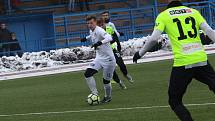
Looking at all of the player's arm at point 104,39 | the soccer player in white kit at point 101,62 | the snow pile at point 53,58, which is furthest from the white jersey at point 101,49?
the snow pile at point 53,58

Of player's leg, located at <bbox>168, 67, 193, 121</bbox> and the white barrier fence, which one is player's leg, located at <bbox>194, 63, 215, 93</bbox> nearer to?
player's leg, located at <bbox>168, 67, 193, 121</bbox>

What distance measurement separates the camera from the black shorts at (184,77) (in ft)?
26.8

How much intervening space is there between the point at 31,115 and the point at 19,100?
3.76 metres

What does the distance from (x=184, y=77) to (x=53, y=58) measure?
21.9 m

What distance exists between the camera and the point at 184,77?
322 inches

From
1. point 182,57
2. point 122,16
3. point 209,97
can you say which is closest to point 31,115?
point 209,97

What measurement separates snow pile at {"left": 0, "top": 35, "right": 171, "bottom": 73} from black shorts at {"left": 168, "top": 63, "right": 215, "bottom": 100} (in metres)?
20.4

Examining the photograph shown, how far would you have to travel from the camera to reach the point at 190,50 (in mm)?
8203

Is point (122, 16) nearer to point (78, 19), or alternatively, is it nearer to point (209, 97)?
point (78, 19)

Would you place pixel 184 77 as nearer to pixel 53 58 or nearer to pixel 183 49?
pixel 183 49

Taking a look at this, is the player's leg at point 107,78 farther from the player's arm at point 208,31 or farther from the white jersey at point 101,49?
the player's arm at point 208,31

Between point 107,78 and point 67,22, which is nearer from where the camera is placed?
point 107,78

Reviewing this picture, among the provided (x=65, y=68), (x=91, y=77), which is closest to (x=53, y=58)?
(x=65, y=68)

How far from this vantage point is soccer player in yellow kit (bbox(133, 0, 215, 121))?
8172 millimetres
